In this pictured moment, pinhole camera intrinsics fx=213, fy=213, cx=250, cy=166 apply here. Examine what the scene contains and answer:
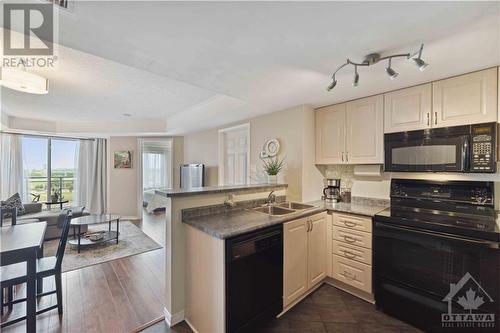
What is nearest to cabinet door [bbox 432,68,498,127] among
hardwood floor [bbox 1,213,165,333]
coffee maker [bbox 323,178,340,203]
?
coffee maker [bbox 323,178,340,203]

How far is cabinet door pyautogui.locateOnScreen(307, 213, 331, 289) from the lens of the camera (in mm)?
2391

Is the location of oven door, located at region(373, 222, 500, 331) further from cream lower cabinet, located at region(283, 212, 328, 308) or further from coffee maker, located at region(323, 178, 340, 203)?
coffee maker, located at region(323, 178, 340, 203)

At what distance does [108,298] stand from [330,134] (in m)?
3.35

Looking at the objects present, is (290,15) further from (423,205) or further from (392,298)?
(392,298)

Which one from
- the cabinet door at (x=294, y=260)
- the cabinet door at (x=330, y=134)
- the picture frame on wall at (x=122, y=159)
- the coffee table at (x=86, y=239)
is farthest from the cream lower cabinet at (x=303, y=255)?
the picture frame on wall at (x=122, y=159)

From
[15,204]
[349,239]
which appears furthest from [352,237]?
[15,204]

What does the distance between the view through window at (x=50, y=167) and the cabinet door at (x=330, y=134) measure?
6226mm

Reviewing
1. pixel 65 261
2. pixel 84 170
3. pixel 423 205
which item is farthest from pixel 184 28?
pixel 84 170

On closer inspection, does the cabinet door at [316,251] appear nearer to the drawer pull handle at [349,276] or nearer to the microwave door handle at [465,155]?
the drawer pull handle at [349,276]

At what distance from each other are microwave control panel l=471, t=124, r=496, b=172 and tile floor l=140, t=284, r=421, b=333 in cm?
157

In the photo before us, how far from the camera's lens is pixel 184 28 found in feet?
4.37

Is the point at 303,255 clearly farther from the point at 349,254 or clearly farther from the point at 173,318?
the point at 173,318

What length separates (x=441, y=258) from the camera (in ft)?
5.93

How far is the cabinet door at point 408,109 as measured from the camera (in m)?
2.20
